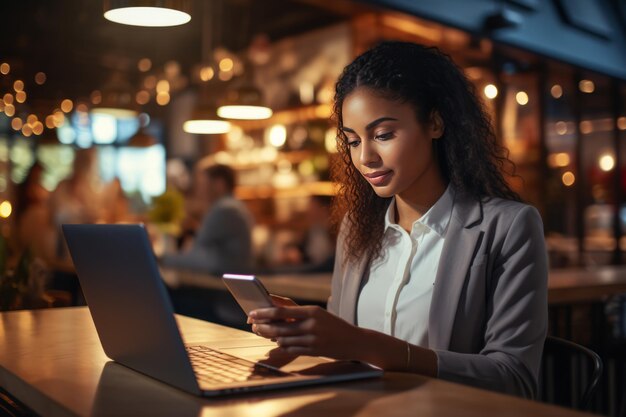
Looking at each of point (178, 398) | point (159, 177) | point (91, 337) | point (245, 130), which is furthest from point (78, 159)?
point (178, 398)

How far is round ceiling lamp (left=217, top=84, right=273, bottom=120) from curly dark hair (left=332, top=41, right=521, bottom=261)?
365cm

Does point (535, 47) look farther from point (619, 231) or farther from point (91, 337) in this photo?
point (91, 337)

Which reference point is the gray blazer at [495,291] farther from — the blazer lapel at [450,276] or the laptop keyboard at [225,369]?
the laptop keyboard at [225,369]

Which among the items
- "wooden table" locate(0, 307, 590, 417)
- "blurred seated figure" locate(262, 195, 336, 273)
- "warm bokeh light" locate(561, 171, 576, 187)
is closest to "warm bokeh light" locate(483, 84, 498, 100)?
"warm bokeh light" locate(561, 171, 576, 187)

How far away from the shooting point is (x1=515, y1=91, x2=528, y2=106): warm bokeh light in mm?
7832

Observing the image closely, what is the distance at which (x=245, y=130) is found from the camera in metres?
10.3

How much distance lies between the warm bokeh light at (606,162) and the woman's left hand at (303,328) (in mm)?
7683

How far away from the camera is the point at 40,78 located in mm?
8992

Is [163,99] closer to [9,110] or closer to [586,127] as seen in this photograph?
[9,110]

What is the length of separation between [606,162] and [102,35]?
233 inches

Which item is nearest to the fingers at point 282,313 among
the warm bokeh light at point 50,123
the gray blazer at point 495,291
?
the gray blazer at point 495,291

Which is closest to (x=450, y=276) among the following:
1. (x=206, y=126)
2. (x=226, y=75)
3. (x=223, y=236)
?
(x=223, y=236)

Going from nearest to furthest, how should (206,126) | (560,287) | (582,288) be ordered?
(560,287), (582,288), (206,126)

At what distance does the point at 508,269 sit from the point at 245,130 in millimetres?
8745
